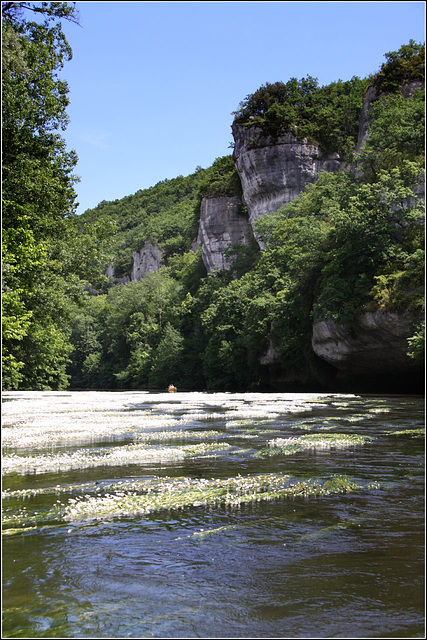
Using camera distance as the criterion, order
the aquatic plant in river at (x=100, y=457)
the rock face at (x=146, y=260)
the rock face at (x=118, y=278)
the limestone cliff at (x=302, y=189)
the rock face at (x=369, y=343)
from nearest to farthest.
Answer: the aquatic plant in river at (x=100, y=457) < the rock face at (x=369, y=343) < the limestone cliff at (x=302, y=189) < the rock face at (x=146, y=260) < the rock face at (x=118, y=278)

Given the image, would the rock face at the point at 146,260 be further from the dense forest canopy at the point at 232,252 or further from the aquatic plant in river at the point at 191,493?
the aquatic plant in river at the point at 191,493

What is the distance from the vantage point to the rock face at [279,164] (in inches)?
2781

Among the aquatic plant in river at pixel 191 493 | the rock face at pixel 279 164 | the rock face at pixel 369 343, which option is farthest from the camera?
the rock face at pixel 279 164

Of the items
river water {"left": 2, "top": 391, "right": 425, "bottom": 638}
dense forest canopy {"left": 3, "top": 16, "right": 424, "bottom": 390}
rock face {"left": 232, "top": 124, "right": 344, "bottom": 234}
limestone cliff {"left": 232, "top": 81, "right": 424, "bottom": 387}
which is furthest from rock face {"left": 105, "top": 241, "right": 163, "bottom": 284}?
river water {"left": 2, "top": 391, "right": 425, "bottom": 638}

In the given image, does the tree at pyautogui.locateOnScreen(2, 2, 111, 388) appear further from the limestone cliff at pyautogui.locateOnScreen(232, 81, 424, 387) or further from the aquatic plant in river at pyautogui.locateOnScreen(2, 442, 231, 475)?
the limestone cliff at pyautogui.locateOnScreen(232, 81, 424, 387)

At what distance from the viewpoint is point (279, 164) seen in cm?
7106

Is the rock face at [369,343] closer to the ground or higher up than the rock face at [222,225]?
closer to the ground

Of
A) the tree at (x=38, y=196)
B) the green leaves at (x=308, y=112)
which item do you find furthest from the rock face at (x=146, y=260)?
the tree at (x=38, y=196)

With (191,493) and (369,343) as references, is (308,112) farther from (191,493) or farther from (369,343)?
(191,493)

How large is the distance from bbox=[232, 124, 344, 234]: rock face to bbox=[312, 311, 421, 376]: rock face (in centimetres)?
3126

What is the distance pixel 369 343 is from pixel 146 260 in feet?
361

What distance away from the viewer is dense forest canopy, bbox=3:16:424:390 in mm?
25016

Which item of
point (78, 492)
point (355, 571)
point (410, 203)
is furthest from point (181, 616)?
point (410, 203)

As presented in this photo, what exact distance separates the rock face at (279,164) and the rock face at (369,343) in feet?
103
